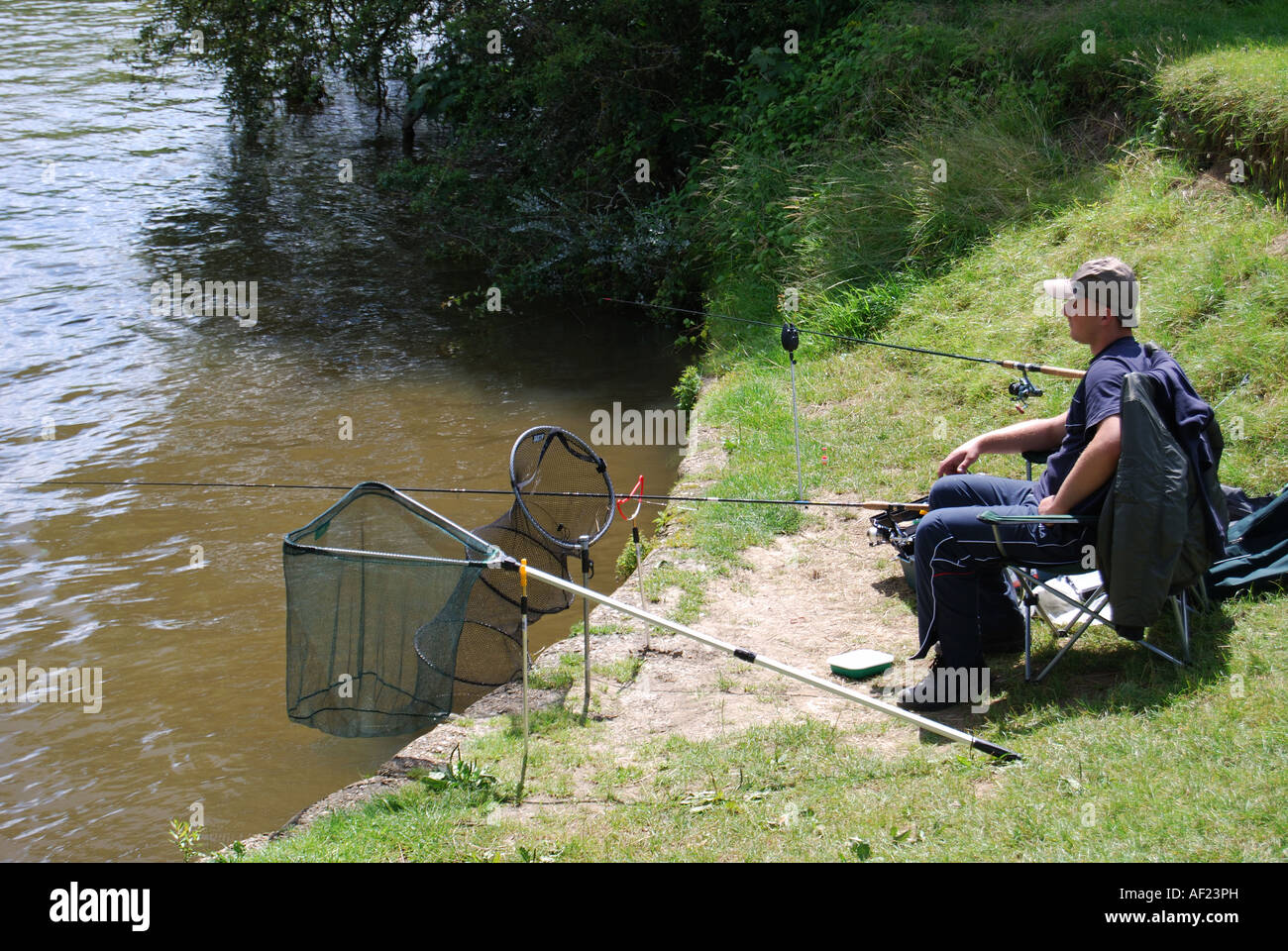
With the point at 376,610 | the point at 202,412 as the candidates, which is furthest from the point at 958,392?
the point at 202,412

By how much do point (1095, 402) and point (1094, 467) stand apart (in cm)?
28

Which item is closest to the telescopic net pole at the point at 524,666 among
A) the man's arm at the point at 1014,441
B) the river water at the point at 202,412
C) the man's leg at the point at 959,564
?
the river water at the point at 202,412

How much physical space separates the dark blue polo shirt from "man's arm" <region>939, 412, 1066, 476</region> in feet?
1.61

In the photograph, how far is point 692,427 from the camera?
9.59m

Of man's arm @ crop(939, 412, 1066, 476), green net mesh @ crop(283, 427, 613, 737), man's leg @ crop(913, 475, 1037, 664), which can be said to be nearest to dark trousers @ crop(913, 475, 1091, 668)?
man's leg @ crop(913, 475, 1037, 664)

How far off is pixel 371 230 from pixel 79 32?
14061 mm

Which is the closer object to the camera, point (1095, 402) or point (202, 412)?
point (1095, 402)

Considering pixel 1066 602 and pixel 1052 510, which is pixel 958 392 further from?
pixel 1052 510

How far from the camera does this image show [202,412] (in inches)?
444

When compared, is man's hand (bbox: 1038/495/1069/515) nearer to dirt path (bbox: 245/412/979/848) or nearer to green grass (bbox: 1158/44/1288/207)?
dirt path (bbox: 245/412/979/848)

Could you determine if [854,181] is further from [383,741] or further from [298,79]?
[298,79]

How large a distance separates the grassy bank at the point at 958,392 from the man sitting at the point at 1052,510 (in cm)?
27

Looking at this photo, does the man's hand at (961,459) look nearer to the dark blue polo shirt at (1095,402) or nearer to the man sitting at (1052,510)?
the man sitting at (1052,510)
